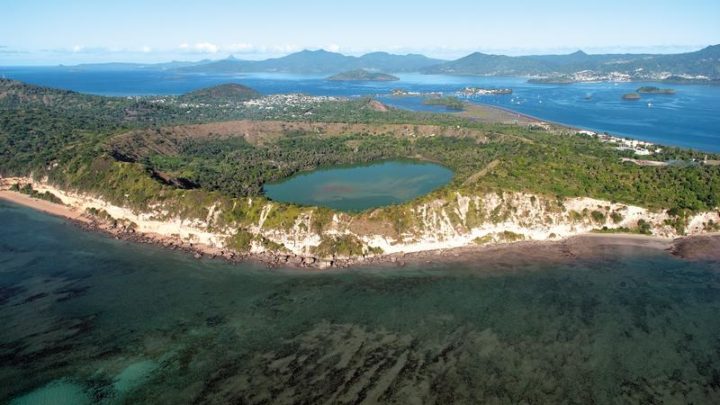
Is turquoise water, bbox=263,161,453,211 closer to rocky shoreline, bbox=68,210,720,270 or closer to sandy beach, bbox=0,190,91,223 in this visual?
rocky shoreline, bbox=68,210,720,270

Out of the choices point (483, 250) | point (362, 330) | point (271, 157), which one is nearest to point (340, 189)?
point (271, 157)

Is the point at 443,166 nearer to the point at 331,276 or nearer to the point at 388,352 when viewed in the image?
the point at 331,276

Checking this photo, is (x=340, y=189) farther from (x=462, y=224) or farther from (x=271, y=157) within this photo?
(x=462, y=224)

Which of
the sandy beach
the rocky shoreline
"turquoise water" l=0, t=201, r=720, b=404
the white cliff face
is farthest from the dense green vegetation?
"turquoise water" l=0, t=201, r=720, b=404

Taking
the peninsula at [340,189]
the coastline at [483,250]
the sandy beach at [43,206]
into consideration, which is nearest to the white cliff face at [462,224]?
the peninsula at [340,189]

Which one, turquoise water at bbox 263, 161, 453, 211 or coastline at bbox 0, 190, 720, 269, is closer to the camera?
coastline at bbox 0, 190, 720, 269

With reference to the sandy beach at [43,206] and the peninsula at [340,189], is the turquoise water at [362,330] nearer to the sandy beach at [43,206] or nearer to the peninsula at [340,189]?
the peninsula at [340,189]
